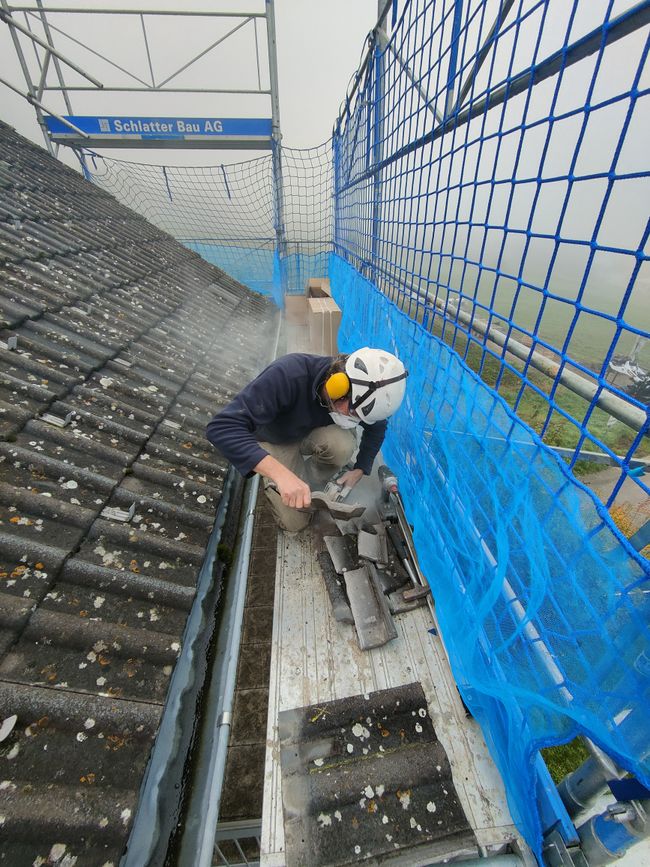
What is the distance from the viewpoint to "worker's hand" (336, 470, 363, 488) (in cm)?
337

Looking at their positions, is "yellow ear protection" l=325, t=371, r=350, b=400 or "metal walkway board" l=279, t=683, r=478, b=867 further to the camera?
"yellow ear protection" l=325, t=371, r=350, b=400

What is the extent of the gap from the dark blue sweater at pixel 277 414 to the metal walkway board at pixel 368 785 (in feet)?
5.09

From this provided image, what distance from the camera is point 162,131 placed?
799 centimetres

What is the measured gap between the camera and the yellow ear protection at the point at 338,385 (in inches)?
98.2

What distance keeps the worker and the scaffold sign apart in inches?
301

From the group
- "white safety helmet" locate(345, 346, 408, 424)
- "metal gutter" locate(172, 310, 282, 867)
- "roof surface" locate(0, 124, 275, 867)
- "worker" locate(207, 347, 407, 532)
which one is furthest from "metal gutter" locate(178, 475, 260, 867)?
"white safety helmet" locate(345, 346, 408, 424)

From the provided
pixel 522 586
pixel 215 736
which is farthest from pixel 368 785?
pixel 522 586

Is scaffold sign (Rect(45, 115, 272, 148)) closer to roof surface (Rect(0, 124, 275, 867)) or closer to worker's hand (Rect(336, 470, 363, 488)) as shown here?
roof surface (Rect(0, 124, 275, 867))

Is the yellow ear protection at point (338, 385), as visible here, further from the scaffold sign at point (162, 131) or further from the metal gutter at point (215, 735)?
the scaffold sign at point (162, 131)

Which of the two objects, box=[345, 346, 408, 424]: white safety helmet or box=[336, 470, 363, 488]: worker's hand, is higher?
box=[345, 346, 408, 424]: white safety helmet

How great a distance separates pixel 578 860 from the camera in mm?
1476

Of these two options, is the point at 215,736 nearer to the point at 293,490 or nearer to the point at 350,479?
the point at 293,490

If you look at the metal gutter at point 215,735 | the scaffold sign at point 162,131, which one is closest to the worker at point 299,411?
the metal gutter at point 215,735

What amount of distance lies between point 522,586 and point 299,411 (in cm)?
208
